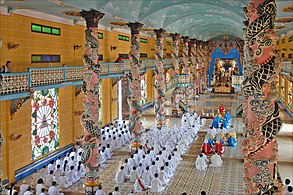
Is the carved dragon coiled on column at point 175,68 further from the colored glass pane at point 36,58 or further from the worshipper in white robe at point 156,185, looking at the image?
the worshipper in white robe at point 156,185

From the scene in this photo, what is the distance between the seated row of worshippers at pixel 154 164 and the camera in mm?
15023

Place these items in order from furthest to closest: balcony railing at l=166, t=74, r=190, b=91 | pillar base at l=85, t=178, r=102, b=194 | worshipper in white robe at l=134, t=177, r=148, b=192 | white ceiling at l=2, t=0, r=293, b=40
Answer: balcony railing at l=166, t=74, r=190, b=91 → worshipper in white robe at l=134, t=177, r=148, b=192 → white ceiling at l=2, t=0, r=293, b=40 → pillar base at l=85, t=178, r=102, b=194

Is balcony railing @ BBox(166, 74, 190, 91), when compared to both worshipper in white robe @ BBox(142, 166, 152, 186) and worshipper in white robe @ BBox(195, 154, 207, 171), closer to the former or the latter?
worshipper in white robe @ BBox(195, 154, 207, 171)

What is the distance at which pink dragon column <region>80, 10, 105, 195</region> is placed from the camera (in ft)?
46.8

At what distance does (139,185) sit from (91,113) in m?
3.42

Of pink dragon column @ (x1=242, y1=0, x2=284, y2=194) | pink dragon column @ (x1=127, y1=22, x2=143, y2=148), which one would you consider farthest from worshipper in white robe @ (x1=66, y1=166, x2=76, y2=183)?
pink dragon column @ (x1=242, y1=0, x2=284, y2=194)

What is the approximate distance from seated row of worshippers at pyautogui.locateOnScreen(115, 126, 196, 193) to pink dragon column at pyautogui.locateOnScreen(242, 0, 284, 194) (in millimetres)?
9264

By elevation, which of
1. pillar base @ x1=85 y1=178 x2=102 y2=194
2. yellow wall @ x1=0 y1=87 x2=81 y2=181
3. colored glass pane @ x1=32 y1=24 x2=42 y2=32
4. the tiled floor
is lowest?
the tiled floor

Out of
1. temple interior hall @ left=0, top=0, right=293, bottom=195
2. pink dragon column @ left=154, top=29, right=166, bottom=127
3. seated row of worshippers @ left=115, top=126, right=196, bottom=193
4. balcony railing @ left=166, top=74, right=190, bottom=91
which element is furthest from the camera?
balcony railing @ left=166, top=74, right=190, bottom=91

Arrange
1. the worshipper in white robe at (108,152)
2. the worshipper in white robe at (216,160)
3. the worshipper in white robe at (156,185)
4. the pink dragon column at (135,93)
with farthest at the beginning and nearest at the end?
the pink dragon column at (135,93) → the worshipper in white robe at (108,152) → the worshipper in white robe at (216,160) → the worshipper in white robe at (156,185)

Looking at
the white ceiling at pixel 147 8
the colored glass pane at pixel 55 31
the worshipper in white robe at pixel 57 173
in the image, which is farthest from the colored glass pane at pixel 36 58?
the worshipper in white robe at pixel 57 173

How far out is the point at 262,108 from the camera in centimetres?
579

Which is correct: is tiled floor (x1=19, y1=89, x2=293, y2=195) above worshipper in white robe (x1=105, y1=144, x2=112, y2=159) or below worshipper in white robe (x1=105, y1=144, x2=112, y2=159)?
below

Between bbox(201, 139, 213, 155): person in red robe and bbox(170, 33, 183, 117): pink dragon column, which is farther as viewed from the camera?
bbox(170, 33, 183, 117): pink dragon column
